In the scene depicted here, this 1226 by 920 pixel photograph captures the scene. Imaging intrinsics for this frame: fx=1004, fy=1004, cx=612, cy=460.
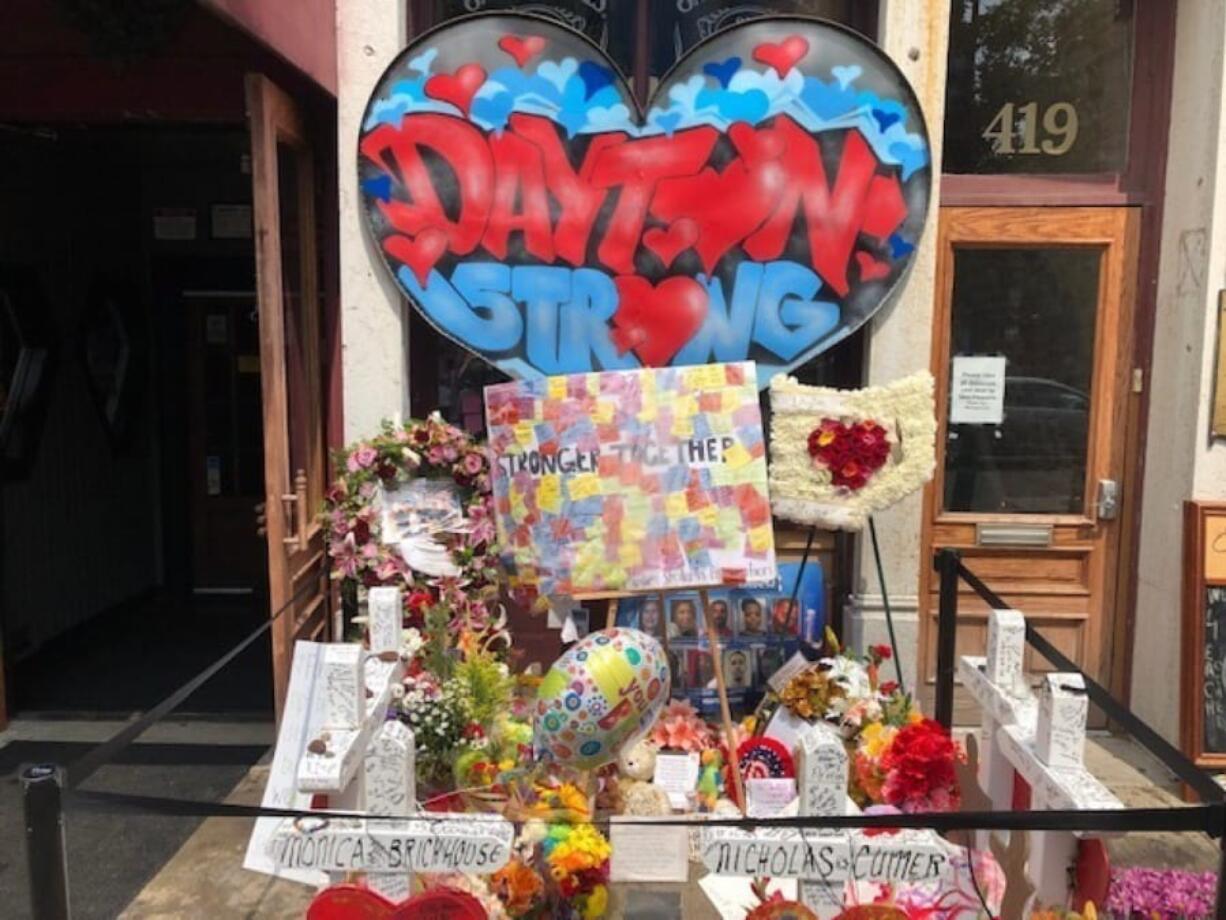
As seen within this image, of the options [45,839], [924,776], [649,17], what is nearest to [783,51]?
[649,17]

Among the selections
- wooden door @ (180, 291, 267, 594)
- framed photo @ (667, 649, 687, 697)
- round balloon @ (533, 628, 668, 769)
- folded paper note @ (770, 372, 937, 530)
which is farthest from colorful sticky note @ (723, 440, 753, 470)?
wooden door @ (180, 291, 267, 594)

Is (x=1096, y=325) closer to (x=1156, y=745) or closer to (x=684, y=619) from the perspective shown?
(x=684, y=619)

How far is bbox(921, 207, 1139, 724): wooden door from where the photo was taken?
14.5 ft

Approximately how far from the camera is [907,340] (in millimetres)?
4305

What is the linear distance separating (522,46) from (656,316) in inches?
48.0

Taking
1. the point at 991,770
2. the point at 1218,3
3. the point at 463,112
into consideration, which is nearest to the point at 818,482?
the point at 991,770

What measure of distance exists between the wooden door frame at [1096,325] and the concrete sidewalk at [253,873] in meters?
0.66

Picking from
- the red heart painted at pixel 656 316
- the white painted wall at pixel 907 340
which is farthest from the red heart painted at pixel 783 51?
the red heart painted at pixel 656 316

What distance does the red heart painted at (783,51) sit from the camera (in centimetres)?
407

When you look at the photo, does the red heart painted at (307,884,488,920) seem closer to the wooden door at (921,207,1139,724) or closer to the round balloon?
the round balloon

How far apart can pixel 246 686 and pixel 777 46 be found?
3985 millimetres

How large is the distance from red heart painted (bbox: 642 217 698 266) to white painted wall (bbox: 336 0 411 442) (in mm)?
1099

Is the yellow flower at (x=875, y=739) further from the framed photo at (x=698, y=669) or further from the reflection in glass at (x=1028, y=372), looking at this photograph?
the reflection in glass at (x=1028, y=372)

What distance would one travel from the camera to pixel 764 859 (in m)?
2.08
